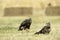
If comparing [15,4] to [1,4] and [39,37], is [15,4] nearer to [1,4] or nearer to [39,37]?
[1,4]

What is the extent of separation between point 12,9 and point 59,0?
2673 mm

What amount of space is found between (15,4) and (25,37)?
316 inches

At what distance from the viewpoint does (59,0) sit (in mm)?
16781

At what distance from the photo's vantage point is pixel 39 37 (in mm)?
8672

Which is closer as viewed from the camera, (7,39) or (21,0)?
(7,39)

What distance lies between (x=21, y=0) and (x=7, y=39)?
335 inches

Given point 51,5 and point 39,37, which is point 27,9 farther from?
point 39,37

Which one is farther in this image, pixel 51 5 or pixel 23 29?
pixel 51 5

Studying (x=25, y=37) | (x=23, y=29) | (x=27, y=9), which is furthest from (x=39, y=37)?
(x=27, y=9)

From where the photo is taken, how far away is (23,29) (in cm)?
988

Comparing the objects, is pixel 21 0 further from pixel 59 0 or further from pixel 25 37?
pixel 25 37

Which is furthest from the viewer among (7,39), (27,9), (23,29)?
(27,9)

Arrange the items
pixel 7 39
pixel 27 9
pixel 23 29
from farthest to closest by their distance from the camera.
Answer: pixel 27 9 < pixel 23 29 < pixel 7 39

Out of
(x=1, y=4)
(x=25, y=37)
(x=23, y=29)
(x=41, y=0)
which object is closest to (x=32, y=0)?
(x=41, y=0)
